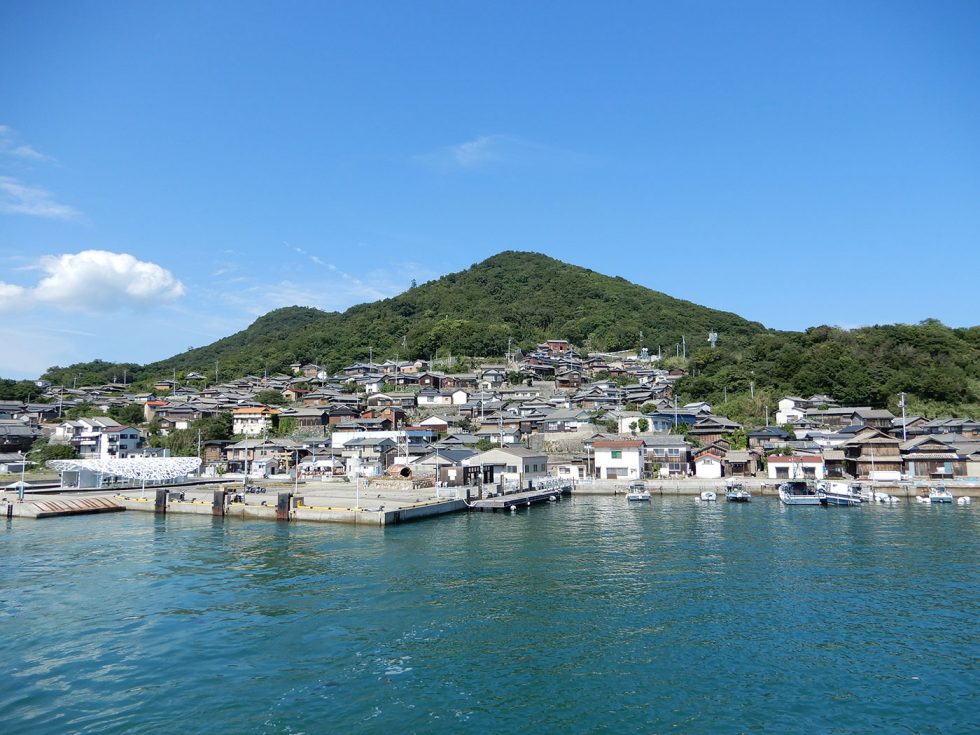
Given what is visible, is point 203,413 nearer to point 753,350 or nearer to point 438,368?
point 438,368

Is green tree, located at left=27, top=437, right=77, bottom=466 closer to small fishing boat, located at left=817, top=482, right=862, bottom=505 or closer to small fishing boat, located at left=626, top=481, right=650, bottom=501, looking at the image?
small fishing boat, located at left=626, top=481, right=650, bottom=501

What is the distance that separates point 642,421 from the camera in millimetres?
65250

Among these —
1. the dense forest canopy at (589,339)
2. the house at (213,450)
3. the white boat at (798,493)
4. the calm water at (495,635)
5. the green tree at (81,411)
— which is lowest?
the calm water at (495,635)

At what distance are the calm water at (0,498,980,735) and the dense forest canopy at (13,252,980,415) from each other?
4468 centimetres

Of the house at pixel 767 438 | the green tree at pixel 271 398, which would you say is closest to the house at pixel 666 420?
the house at pixel 767 438

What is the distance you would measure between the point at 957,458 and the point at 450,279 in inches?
5263

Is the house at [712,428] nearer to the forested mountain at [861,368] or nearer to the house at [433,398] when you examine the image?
the forested mountain at [861,368]

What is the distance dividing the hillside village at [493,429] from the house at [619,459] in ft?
0.39

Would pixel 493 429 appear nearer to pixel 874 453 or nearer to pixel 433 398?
pixel 433 398

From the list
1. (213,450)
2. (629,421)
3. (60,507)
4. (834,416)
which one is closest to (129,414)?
(213,450)

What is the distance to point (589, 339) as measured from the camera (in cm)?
12356

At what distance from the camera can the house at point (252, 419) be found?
76.0 meters

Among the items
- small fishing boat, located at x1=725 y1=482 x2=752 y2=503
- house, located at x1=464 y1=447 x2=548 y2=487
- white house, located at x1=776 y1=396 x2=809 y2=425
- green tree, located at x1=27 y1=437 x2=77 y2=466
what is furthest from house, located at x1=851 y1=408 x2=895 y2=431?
green tree, located at x1=27 y1=437 x2=77 y2=466

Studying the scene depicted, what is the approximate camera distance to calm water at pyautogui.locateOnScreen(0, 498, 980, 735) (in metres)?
12.2
